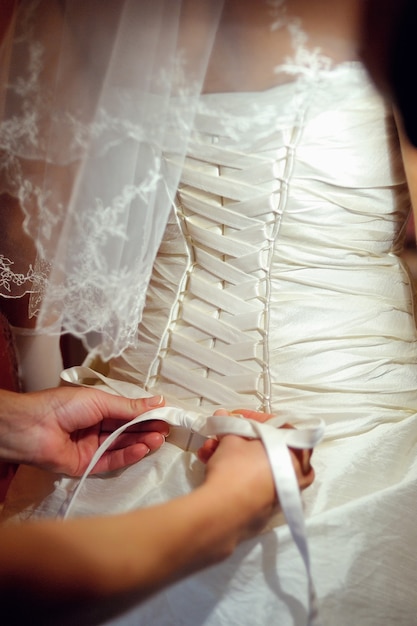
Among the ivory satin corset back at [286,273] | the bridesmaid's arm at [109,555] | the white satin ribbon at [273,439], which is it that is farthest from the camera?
the ivory satin corset back at [286,273]

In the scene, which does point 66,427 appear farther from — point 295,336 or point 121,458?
point 295,336

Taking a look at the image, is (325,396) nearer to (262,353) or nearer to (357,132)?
(262,353)

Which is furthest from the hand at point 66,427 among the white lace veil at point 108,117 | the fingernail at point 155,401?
the white lace veil at point 108,117

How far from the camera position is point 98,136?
578 mm

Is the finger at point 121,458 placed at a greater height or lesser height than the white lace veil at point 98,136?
lesser

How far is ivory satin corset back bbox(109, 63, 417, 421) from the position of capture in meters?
0.67

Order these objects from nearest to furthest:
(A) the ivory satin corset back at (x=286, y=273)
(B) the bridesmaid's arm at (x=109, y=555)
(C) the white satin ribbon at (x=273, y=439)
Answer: (B) the bridesmaid's arm at (x=109, y=555), (C) the white satin ribbon at (x=273, y=439), (A) the ivory satin corset back at (x=286, y=273)

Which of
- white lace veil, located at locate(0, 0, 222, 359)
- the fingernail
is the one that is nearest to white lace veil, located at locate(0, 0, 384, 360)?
white lace veil, located at locate(0, 0, 222, 359)

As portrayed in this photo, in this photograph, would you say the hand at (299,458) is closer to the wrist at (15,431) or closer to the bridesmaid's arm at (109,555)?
the bridesmaid's arm at (109,555)

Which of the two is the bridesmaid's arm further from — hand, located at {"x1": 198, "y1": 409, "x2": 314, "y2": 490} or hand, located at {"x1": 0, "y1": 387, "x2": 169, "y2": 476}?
hand, located at {"x1": 0, "y1": 387, "x2": 169, "y2": 476}

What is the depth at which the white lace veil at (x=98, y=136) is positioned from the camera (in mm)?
572

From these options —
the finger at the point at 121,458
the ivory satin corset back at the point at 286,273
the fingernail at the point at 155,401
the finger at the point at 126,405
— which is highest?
the ivory satin corset back at the point at 286,273

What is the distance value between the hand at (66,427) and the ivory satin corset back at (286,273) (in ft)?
0.17

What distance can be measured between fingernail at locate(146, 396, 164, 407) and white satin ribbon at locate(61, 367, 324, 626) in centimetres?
2
